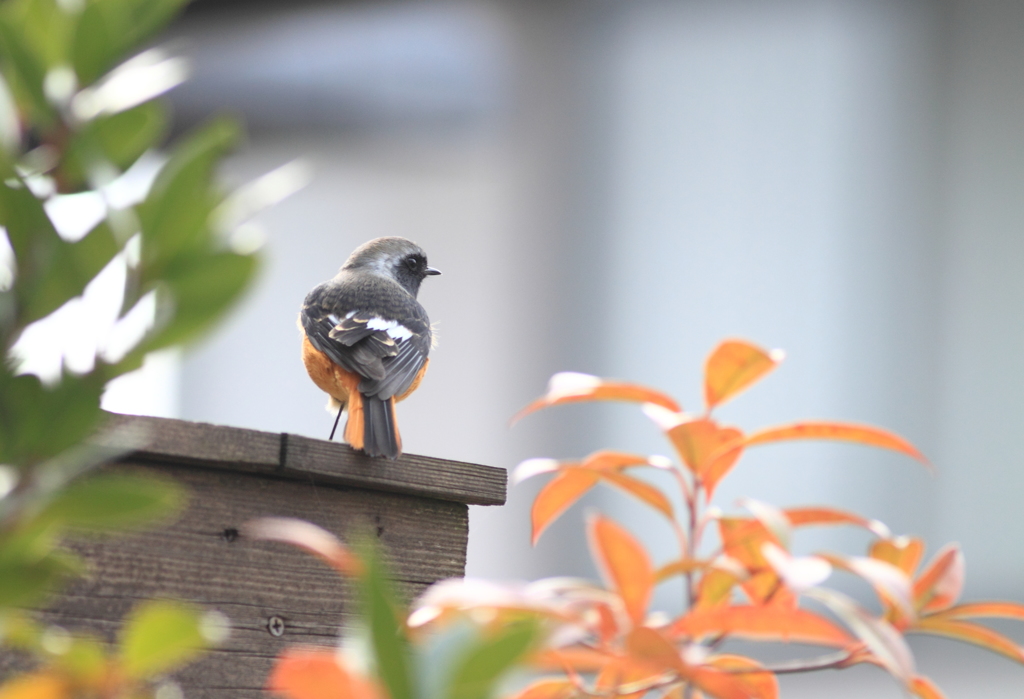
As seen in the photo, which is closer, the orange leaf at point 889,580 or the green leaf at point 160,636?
the green leaf at point 160,636

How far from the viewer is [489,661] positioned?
0.44m

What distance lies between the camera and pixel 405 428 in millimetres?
6207

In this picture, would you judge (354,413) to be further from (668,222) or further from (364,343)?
(668,222)

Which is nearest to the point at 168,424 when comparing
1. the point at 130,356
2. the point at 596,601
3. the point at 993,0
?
the point at 596,601

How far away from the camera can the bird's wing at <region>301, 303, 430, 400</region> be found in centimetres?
234

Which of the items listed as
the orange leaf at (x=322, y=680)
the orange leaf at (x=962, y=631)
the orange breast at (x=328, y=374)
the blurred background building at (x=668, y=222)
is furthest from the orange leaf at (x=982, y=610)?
the blurred background building at (x=668, y=222)

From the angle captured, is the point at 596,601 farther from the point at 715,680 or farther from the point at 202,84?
the point at 202,84

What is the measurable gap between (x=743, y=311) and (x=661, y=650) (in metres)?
5.14

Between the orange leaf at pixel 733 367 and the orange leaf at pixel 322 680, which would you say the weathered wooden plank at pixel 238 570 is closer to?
the orange leaf at pixel 733 367

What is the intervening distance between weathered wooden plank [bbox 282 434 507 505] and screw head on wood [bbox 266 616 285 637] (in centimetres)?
17

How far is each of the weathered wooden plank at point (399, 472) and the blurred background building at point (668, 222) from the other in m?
4.03

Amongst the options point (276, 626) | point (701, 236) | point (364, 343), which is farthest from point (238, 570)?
point (701, 236)

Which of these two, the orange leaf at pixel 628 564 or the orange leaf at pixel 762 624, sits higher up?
the orange leaf at pixel 628 564

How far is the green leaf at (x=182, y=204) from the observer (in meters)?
0.48
